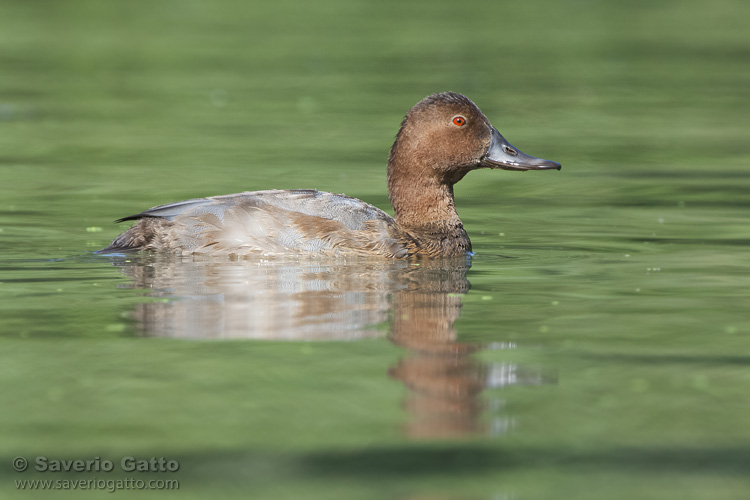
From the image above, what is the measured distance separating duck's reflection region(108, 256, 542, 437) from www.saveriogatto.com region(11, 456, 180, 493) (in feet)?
3.35

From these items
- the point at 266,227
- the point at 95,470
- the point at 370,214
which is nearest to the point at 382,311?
the point at 266,227

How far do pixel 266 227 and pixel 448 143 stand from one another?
5.33 ft

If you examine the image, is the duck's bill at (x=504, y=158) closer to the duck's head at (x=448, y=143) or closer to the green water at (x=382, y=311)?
the duck's head at (x=448, y=143)

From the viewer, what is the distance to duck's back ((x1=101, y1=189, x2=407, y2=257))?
909 centimetres

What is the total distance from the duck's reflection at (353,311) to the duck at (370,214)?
0.16m

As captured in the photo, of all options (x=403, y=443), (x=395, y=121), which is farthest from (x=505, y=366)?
(x=395, y=121)

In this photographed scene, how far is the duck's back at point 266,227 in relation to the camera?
9.09m

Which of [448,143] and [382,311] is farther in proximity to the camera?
[448,143]

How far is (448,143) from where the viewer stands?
32.1ft

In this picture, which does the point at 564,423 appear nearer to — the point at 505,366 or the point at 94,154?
the point at 505,366

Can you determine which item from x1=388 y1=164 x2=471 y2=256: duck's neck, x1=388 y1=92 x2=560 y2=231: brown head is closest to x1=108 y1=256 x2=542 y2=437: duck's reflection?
x1=388 y1=164 x2=471 y2=256: duck's neck

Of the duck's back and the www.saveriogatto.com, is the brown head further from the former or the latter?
the www.saveriogatto.com

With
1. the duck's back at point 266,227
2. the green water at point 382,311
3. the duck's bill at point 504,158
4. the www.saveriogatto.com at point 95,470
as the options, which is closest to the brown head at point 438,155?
the duck's bill at point 504,158

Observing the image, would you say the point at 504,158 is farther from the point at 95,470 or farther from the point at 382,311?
the point at 95,470
